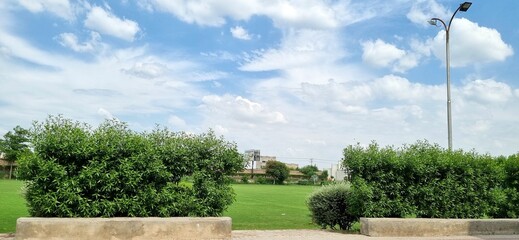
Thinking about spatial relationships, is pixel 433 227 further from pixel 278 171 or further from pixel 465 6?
pixel 278 171

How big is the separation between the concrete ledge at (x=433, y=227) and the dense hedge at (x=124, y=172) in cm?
377

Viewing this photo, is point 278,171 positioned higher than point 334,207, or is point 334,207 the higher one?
point 278,171

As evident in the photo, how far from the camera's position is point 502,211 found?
553 inches

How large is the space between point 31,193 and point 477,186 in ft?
38.7

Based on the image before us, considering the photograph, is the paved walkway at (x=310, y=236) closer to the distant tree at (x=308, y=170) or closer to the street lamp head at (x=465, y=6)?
the street lamp head at (x=465, y=6)

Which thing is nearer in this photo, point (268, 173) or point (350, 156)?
point (350, 156)

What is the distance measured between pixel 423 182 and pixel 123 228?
8122 mm

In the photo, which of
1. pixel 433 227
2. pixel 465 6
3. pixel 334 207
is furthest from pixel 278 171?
pixel 433 227

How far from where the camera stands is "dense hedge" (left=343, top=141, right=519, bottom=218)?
12.2 meters

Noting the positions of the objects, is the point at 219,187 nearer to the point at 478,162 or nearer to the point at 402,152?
the point at 402,152

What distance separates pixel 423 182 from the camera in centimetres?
1270

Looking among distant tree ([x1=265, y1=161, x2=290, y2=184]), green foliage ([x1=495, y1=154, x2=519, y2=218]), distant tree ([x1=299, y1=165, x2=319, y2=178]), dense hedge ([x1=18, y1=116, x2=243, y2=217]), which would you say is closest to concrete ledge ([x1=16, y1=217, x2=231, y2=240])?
dense hedge ([x1=18, y1=116, x2=243, y2=217])

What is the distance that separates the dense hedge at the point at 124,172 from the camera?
9.63 metres

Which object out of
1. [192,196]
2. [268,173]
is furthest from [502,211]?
[268,173]
